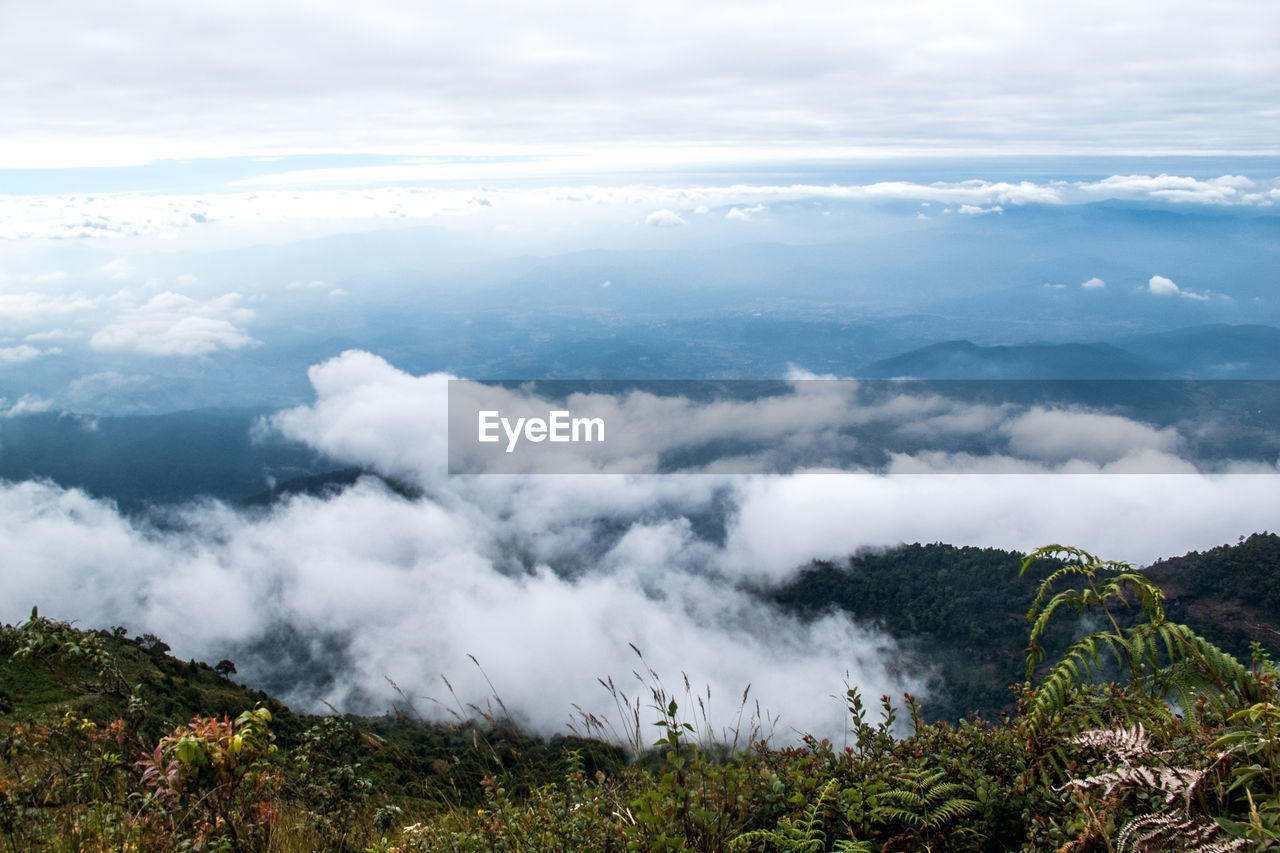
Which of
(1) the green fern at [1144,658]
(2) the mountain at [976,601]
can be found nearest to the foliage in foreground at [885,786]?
(1) the green fern at [1144,658]

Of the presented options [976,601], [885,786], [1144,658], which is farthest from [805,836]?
[976,601]

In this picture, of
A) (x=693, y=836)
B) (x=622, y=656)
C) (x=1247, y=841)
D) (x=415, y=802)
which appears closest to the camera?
(x=1247, y=841)

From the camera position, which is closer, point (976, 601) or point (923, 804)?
point (923, 804)

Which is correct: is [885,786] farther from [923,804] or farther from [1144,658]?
[1144,658]

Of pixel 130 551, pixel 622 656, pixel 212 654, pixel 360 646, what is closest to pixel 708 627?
pixel 622 656

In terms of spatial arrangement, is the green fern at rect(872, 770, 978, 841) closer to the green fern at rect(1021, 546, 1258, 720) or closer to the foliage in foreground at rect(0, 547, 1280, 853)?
the foliage in foreground at rect(0, 547, 1280, 853)

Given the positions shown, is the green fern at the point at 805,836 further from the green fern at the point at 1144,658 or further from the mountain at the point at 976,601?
the mountain at the point at 976,601

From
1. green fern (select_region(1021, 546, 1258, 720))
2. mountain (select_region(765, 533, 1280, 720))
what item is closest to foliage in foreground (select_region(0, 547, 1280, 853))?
green fern (select_region(1021, 546, 1258, 720))

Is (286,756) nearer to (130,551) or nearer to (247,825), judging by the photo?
(247,825)
